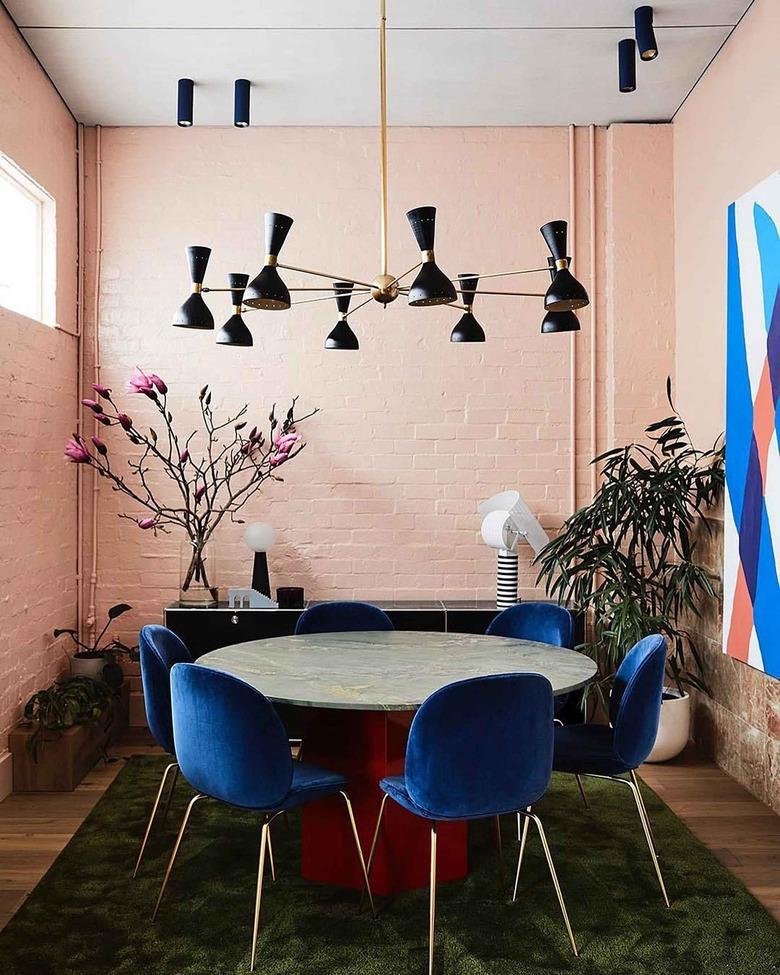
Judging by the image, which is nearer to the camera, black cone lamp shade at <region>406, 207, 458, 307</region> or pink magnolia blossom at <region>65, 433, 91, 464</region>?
black cone lamp shade at <region>406, 207, 458, 307</region>

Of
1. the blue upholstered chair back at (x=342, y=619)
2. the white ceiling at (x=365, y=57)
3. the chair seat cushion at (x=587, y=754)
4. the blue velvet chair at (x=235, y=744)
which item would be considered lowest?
the chair seat cushion at (x=587, y=754)

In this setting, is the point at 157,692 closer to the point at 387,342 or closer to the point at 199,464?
the point at 199,464

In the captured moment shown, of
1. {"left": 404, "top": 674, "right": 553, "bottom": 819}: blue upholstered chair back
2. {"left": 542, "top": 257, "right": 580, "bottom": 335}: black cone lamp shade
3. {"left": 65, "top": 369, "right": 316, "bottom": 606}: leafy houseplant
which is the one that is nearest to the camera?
{"left": 404, "top": 674, "right": 553, "bottom": 819}: blue upholstered chair back

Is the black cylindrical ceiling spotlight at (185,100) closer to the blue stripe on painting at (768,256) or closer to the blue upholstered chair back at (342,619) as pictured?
the blue upholstered chair back at (342,619)

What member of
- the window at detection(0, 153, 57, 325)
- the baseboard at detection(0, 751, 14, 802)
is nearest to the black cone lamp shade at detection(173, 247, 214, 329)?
the window at detection(0, 153, 57, 325)

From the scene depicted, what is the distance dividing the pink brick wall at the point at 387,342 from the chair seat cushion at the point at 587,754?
2.09 m

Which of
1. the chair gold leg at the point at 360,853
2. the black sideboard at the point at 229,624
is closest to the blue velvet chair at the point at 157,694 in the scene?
the chair gold leg at the point at 360,853

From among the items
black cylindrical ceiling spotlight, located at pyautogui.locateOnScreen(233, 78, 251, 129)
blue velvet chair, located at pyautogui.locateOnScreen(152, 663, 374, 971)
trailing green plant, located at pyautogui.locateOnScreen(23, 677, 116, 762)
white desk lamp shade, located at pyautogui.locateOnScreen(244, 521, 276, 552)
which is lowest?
trailing green plant, located at pyautogui.locateOnScreen(23, 677, 116, 762)

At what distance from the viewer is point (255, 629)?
5047 millimetres

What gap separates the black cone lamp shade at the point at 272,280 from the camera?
3117 mm

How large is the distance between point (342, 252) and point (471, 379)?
1.03 meters

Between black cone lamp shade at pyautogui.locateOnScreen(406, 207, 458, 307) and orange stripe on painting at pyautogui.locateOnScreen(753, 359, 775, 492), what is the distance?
5.21ft

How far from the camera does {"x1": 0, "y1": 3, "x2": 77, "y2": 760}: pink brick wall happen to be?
173 inches

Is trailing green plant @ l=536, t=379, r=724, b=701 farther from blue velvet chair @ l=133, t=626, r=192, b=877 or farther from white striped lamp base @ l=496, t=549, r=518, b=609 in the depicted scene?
blue velvet chair @ l=133, t=626, r=192, b=877
